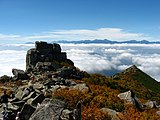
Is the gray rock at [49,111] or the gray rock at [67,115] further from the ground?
the gray rock at [49,111]

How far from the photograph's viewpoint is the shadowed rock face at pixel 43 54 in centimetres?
9669

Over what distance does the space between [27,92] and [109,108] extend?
11.7 meters

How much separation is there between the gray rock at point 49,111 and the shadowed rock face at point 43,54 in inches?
2399

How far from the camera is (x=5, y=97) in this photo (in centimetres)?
4328

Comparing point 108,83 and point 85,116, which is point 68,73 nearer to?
point 108,83

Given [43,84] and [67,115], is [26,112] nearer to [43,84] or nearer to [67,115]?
[67,115]

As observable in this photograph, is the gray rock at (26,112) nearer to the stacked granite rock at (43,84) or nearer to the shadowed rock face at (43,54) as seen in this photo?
the stacked granite rock at (43,84)

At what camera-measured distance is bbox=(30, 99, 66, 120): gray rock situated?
3005 cm

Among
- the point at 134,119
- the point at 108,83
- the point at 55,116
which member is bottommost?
the point at 108,83

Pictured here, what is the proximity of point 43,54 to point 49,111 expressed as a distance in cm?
7019

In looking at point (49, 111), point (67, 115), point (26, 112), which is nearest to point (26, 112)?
point (26, 112)

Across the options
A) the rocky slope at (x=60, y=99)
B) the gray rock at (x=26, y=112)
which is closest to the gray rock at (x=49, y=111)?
the rocky slope at (x=60, y=99)

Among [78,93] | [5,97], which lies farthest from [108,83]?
[5,97]

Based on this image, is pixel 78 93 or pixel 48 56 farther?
pixel 48 56
